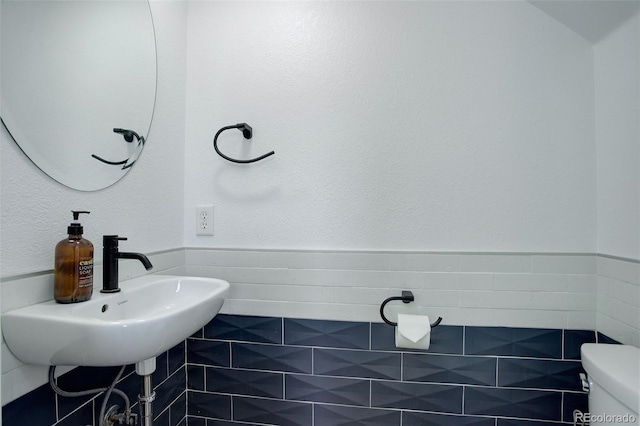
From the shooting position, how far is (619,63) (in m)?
1.10

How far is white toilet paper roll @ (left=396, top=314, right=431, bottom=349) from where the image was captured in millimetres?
1085

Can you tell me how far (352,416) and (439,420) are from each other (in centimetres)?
34

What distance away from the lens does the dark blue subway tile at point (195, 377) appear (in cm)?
136

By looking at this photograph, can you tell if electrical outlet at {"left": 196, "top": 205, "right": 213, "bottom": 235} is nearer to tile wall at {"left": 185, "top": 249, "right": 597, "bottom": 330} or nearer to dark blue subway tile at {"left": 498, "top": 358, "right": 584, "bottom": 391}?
tile wall at {"left": 185, "top": 249, "right": 597, "bottom": 330}

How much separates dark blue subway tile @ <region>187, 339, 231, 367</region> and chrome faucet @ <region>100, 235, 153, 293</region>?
22.3 inches

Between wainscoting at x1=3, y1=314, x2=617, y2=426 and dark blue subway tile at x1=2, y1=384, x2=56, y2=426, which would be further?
wainscoting at x1=3, y1=314, x2=617, y2=426

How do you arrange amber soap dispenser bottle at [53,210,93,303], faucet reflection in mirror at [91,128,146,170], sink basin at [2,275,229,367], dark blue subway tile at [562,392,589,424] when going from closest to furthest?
sink basin at [2,275,229,367]
amber soap dispenser bottle at [53,210,93,303]
faucet reflection in mirror at [91,128,146,170]
dark blue subway tile at [562,392,589,424]

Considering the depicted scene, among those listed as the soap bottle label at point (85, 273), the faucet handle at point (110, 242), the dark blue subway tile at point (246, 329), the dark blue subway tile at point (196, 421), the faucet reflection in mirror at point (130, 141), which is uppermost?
the faucet reflection in mirror at point (130, 141)

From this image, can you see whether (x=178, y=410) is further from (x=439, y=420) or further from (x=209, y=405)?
(x=439, y=420)

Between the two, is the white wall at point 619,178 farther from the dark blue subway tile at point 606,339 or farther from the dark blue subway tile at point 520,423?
the dark blue subway tile at point 520,423

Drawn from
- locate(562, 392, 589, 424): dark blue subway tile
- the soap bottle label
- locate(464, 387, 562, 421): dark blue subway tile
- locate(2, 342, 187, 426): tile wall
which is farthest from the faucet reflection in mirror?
locate(562, 392, 589, 424): dark blue subway tile

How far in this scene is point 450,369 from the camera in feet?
3.96

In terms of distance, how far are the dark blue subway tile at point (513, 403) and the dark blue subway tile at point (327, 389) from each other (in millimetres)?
407

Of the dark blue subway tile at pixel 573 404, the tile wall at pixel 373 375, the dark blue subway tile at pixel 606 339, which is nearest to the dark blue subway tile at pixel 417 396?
the tile wall at pixel 373 375
